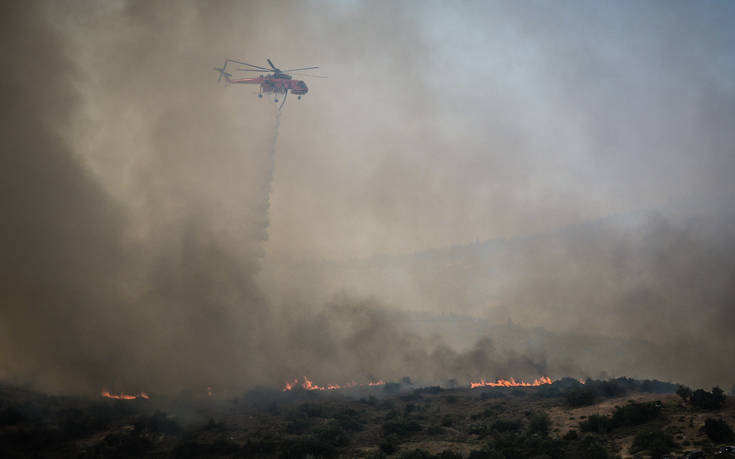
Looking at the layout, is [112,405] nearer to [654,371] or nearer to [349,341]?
[349,341]

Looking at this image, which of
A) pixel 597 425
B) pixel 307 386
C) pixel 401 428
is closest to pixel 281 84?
pixel 307 386

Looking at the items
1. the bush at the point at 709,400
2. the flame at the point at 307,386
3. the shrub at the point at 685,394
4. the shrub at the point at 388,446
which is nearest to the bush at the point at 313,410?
the shrub at the point at 388,446

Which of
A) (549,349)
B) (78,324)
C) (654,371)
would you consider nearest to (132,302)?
(78,324)

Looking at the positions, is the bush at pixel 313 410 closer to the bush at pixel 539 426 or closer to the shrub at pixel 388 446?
the shrub at pixel 388 446

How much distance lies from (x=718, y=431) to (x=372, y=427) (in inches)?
952

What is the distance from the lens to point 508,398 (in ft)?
148

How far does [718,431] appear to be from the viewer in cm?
2225

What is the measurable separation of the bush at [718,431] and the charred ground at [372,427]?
0.06m

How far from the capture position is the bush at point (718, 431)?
21938mm

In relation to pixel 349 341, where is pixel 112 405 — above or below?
below

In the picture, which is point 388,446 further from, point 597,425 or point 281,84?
point 281,84

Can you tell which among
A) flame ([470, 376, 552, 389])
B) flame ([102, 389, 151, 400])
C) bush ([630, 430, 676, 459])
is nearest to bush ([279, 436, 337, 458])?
bush ([630, 430, 676, 459])

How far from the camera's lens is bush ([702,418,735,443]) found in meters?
21.9

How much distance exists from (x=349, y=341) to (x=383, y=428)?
41.6 m
